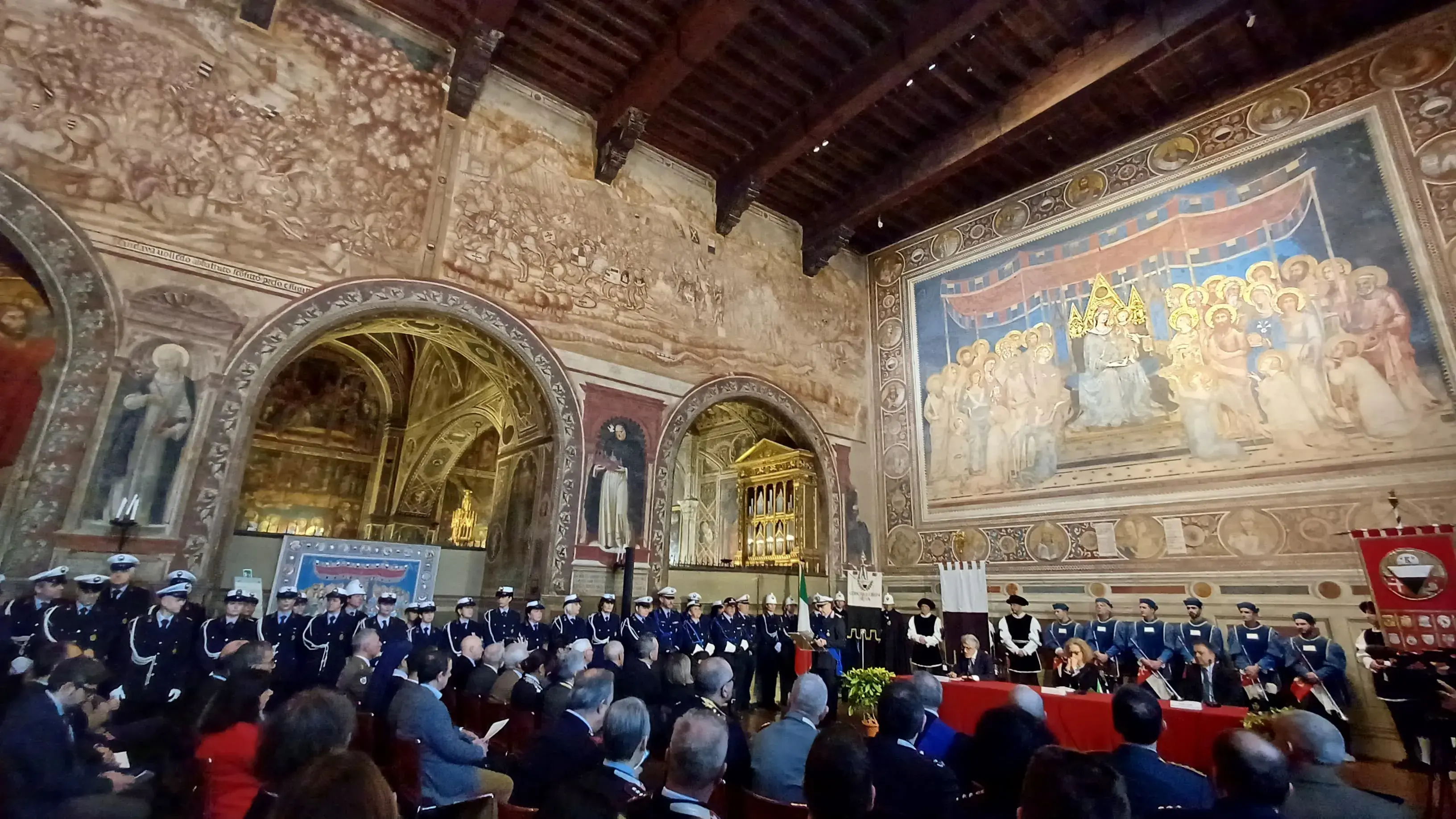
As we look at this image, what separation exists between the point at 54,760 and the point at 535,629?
5003 millimetres

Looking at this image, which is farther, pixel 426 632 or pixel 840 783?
pixel 426 632

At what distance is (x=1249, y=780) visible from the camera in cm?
229

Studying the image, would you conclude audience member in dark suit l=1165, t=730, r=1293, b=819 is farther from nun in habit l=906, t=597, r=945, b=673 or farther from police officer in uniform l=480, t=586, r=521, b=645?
nun in habit l=906, t=597, r=945, b=673

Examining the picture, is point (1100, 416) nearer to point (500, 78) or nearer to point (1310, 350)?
point (1310, 350)

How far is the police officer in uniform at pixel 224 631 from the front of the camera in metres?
5.88

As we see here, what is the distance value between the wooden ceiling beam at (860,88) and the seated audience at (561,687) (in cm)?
871

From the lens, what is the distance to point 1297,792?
8.81 feet

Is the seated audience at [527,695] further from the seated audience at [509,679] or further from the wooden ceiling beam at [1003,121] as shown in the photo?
the wooden ceiling beam at [1003,121]

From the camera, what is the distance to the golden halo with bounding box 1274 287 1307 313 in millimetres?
9016

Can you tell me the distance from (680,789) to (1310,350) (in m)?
10.4

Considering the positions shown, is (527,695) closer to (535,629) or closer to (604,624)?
(535,629)

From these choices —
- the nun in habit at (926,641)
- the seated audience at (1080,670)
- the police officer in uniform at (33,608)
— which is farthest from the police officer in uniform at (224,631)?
the seated audience at (1080,670)

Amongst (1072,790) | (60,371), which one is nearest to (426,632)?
(60,371)

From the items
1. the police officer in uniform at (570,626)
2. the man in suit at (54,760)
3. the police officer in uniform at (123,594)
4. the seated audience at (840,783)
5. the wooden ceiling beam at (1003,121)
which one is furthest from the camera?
the wooden ceiling beam at (1003,121)
